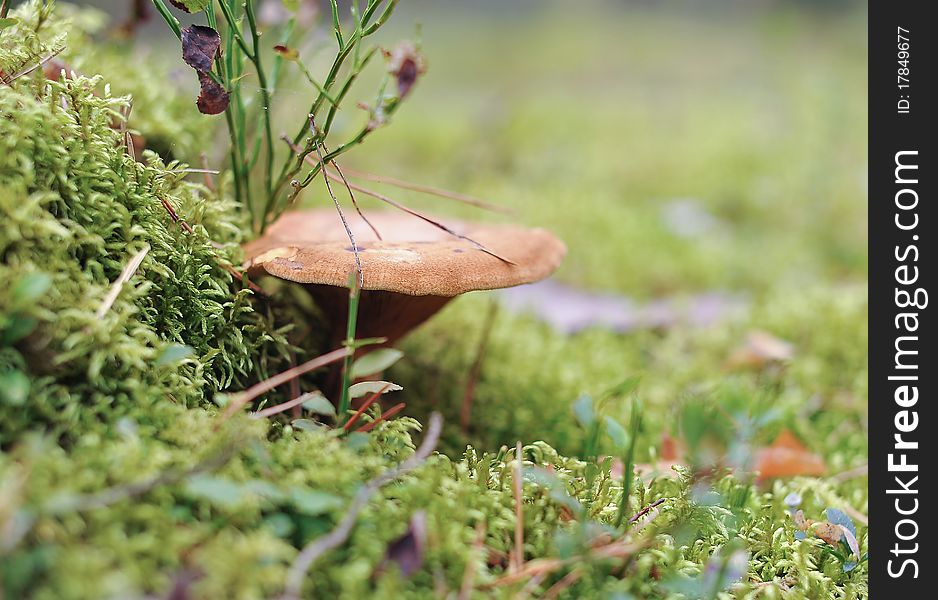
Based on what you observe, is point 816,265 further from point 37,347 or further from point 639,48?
point 639,48

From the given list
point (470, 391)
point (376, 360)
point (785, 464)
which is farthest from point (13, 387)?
point (785, 464)

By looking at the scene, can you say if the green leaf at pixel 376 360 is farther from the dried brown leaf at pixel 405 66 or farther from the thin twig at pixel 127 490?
the dried brown leaf at pixel 405 66

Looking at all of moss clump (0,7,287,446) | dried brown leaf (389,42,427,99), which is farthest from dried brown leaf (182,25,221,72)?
dried brown leaf (389,42,427,99)

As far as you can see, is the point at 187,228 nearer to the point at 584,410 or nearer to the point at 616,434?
the point at 584,410

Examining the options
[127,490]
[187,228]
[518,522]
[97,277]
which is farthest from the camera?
[187,228]

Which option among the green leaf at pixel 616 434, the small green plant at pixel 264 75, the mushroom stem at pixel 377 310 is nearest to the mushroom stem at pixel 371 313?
the mushroom stem at pixel 377 310

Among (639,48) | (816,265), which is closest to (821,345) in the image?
(816,265)
